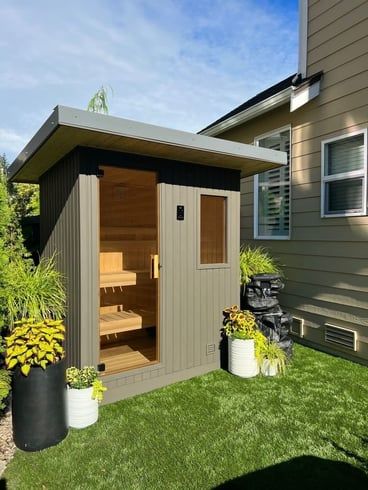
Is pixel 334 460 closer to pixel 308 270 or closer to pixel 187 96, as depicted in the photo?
pixel 308 270

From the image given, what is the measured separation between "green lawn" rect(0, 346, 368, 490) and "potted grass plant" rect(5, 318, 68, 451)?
0.12 meters

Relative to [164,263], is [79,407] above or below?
below

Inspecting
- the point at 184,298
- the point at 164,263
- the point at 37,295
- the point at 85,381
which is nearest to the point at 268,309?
the point at 184,298

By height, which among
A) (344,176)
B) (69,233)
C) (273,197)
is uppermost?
(344,176)

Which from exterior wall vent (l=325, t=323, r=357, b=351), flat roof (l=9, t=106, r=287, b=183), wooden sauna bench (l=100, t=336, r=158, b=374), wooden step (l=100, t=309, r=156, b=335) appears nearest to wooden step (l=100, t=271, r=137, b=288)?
wooden step (l=100, t=309, r=156, b=335)

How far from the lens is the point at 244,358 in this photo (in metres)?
3.83

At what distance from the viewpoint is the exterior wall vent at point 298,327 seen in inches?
199

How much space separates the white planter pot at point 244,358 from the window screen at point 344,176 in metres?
2.15

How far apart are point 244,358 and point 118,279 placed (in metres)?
1.80

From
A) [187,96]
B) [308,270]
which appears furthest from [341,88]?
[187,96]

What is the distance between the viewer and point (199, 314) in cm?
399

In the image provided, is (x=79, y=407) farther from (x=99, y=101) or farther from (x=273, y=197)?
(x=99, y=101)

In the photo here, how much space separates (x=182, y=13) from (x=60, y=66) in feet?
10.8

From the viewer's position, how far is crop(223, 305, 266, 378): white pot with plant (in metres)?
3.83
